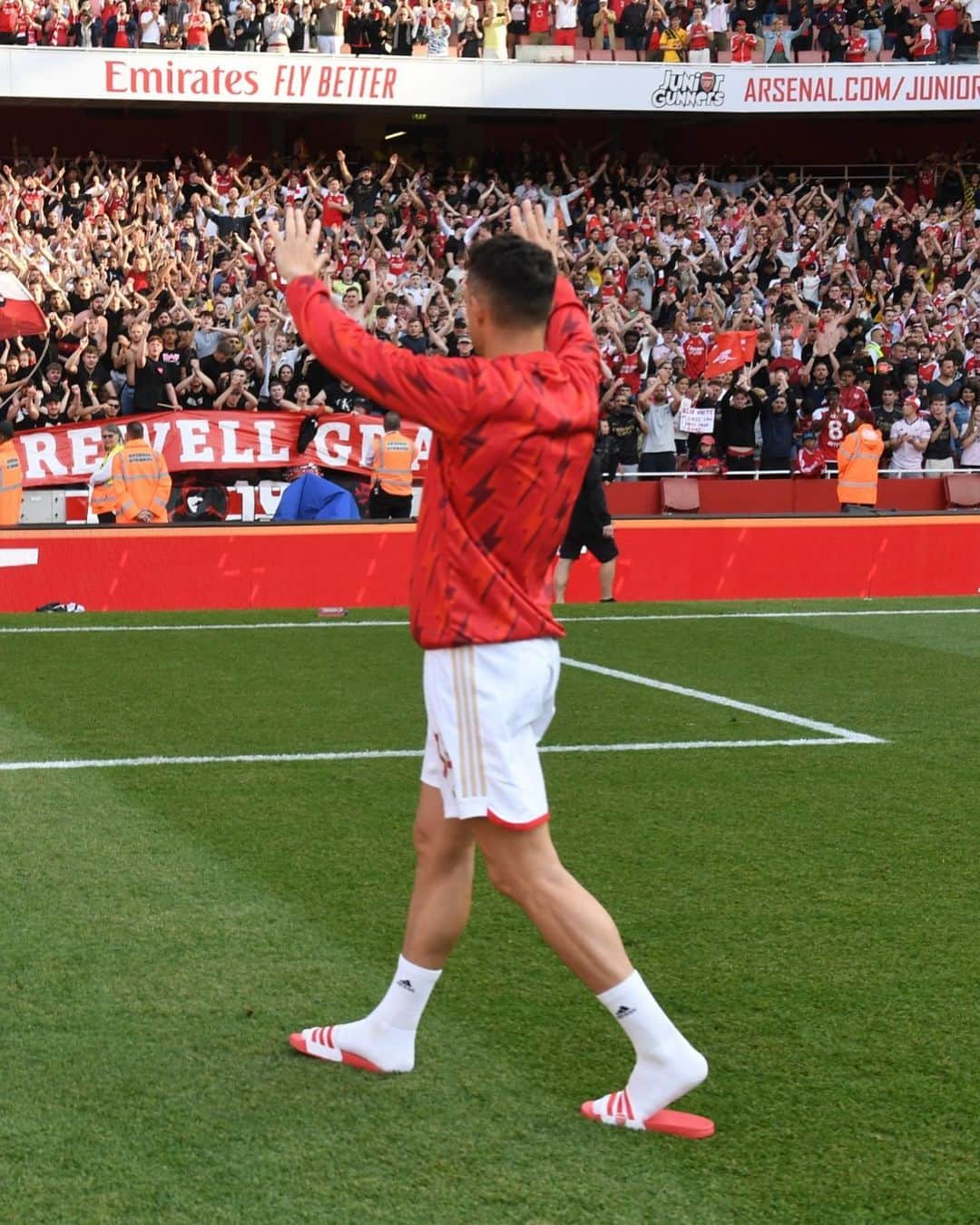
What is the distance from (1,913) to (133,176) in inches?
876

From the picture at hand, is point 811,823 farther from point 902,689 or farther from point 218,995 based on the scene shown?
point 902,689

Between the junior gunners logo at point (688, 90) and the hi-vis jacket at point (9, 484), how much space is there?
60.6ft

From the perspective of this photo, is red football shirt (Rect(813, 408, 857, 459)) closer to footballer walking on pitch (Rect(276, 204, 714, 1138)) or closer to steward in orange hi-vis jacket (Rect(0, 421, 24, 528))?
steward in orange hi-vis jacket (Rect(0, 421, 24, 528))

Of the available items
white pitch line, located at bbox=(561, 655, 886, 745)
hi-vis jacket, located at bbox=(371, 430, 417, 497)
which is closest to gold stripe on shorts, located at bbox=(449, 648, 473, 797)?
white pitch line, located at bbox=(561, 655, 886, 745)

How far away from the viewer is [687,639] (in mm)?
12430

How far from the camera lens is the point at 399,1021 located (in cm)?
414

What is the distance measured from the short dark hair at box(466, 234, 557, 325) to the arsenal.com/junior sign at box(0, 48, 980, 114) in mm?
26690

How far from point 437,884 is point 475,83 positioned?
1093 inches

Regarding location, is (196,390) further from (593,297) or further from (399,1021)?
(399,1021)

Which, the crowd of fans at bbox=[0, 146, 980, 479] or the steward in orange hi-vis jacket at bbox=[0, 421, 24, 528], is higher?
the crowd of fans at bbox=[0, 146, 980, 479]

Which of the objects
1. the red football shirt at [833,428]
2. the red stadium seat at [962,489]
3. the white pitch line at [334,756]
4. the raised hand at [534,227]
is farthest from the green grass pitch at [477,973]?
the red stadium seat at [962,489]

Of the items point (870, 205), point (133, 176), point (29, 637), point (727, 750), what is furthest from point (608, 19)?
point (727, 750)

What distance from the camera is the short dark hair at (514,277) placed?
3752 mm

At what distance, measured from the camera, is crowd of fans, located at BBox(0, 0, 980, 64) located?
93.9ft
